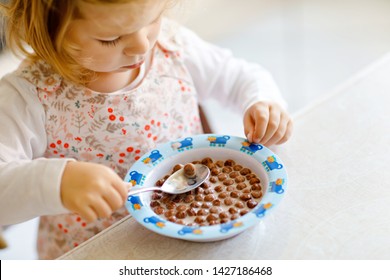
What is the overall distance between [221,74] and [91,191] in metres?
0.50

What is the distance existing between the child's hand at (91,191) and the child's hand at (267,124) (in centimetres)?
26

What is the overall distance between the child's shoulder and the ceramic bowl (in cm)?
22

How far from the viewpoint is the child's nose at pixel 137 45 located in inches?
30.3

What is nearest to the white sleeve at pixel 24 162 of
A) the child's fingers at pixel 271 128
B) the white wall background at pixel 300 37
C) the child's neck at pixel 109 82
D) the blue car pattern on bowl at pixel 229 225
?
the child's neck at pixel 109 82

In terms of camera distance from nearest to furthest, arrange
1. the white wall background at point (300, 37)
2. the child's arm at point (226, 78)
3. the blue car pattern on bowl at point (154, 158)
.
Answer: the blue car pattern on bowl at point (154, 158), the child's arm at point (226, 78), the white wall background at point (300, 37)

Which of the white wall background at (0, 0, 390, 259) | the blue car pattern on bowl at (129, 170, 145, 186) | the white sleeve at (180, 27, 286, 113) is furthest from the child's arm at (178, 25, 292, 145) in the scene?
the white wall background at (0, 0, 390, 259)

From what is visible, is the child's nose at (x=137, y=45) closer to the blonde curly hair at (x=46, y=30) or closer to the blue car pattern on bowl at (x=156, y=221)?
the blonde curly hair at (x=46, y=30)

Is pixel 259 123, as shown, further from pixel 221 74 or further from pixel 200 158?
pixel 221 74

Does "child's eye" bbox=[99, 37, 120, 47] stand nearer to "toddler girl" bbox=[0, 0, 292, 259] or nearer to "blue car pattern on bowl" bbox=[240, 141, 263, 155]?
"toddler girl" bbox=[0, 0, 292, 259]

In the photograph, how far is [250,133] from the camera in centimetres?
87

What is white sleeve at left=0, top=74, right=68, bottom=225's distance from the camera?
0.74 metres

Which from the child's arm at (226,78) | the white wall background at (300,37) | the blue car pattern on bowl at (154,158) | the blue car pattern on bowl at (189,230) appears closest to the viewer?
the blue car pattern on bowl at (189,230)

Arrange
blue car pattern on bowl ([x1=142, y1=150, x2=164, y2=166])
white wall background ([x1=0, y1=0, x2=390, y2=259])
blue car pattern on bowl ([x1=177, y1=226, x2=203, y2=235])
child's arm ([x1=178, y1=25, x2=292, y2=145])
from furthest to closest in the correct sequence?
white wall background ([x1=0, y1=0, x2=390, y2=259]), child's arm ([x1=178, y1=25, x2=292, y2=145]), blue car pattern on bowl ([x1=142, y1=150, x2=164, y2=166]), blue car pattern on bowl ([x1=177, y1=226, x2=203, y2=235])
